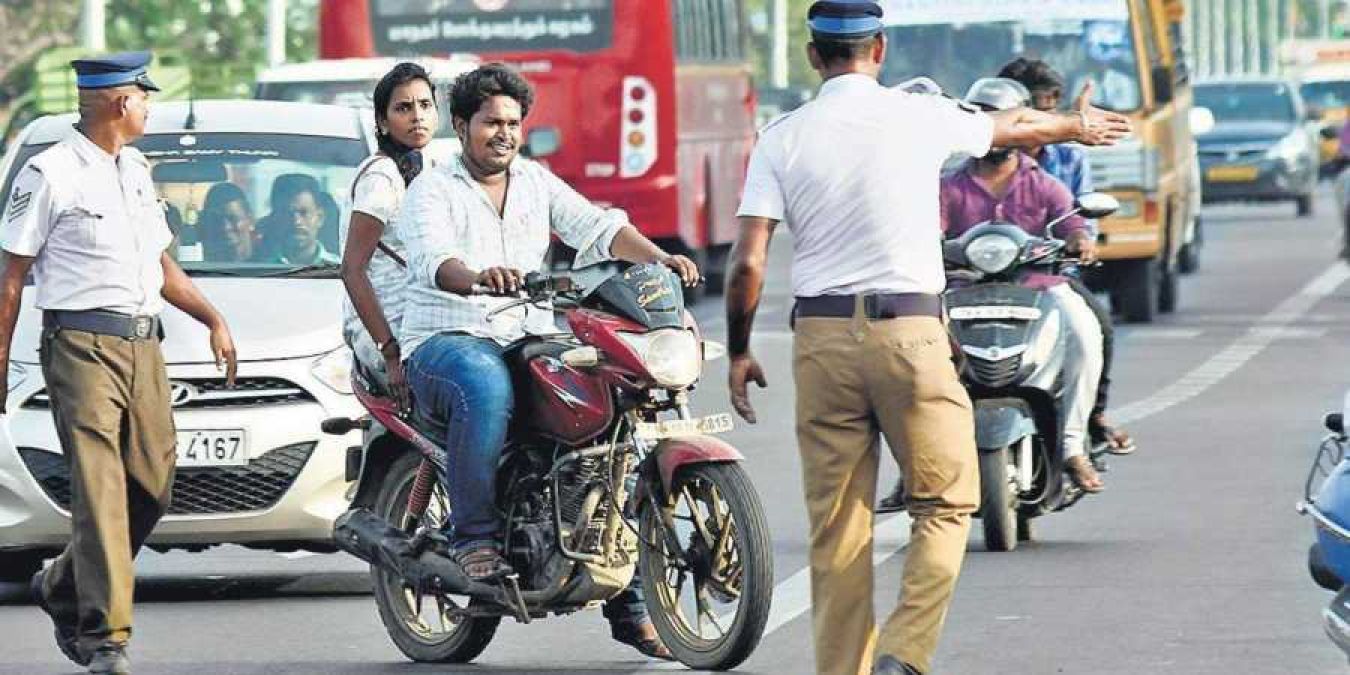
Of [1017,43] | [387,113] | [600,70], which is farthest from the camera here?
[600,70]

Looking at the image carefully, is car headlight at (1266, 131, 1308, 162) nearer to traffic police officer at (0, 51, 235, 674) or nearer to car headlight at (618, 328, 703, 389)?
traffic police officer at (0, 51, 235, 674)

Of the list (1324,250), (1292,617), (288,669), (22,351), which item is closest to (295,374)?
(22,351)

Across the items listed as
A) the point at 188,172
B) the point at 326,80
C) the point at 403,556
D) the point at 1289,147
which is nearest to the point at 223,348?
the point at 403,556

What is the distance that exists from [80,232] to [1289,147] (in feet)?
127

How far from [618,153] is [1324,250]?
12.2 meters

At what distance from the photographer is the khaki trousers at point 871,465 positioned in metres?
8.02

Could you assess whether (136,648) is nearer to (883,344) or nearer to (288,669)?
(288,669)

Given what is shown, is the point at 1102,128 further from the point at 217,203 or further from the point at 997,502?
the point at 217,203

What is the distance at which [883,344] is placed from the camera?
8008 mm

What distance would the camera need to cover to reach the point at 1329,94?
6669 cm

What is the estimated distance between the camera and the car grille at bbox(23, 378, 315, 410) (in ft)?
35.9

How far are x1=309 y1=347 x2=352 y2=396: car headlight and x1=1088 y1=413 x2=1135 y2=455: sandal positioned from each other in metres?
2.91

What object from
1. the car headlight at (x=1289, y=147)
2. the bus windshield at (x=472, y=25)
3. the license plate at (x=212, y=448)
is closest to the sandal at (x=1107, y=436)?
the license plate at (x=212, y=448)

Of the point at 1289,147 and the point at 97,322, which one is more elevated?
the point at 97,322
